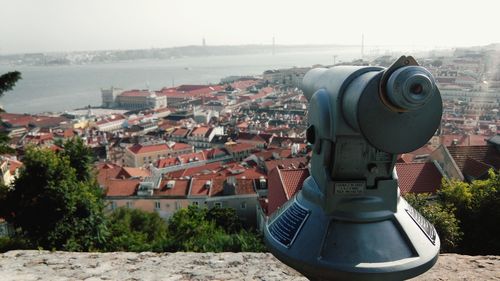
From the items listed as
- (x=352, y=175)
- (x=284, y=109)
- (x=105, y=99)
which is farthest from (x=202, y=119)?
(x=352, y=175)

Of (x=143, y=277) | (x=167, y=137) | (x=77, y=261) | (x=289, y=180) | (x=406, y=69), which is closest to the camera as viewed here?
(x=406, y=69)

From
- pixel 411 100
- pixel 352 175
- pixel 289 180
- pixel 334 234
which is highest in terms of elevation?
pixel 411 100

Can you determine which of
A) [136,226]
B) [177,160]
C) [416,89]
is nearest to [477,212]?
[416,89]

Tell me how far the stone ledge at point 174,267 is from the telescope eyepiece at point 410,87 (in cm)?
237

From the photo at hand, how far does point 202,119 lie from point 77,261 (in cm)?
4559

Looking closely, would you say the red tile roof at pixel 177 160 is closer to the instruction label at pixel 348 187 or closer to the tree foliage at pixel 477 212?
the tree foliage at pixel 477 212

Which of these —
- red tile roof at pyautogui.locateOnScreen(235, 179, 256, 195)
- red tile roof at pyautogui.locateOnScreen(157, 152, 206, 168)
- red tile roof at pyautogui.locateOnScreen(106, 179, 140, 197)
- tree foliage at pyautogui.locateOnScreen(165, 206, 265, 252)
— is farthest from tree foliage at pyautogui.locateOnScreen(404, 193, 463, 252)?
red tile roof at pyautogui.locateOnScreen(157, 152, 206, 168)

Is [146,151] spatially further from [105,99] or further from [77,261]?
[105,99]

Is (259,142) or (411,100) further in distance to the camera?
(259,142)

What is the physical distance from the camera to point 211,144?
3444 cm

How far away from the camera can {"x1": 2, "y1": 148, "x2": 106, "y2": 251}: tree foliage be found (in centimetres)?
816

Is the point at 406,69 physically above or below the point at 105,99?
above

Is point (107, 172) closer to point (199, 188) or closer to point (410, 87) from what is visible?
point (199, 188)

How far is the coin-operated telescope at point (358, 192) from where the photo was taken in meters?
1.30
